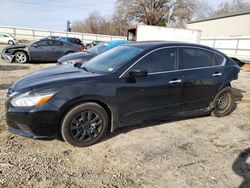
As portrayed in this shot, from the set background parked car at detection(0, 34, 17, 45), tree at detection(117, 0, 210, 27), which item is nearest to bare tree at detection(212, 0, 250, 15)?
tree at detection(117, 0, 210, 27)

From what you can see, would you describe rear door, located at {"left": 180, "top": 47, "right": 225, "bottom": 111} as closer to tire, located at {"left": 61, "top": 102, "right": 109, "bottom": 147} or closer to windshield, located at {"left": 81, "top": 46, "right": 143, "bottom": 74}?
windshield, located at {"left": 81, "top": 46, "right": 143, "bottom": 74}

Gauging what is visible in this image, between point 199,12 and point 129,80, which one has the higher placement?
point 199,12

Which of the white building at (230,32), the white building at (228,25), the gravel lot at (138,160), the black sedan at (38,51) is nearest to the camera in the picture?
the gravel lot at (138,160)

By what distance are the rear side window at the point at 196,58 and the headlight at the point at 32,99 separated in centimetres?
247

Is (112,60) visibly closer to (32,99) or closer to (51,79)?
(51,79)

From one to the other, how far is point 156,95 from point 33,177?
7.38 feet

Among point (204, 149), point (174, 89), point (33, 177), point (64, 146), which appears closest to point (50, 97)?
point (64, 146)

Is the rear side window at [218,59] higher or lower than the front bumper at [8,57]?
higher

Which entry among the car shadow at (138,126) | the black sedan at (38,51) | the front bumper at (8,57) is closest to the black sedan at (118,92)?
the car shadow at (138,126)

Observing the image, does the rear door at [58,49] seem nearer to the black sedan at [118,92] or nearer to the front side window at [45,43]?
the front side window at [45,43]

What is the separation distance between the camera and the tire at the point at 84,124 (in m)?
3.23

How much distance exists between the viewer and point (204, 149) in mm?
3518

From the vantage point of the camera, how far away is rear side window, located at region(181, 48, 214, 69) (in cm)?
417

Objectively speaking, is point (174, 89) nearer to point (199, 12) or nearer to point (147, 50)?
point (147, 50)
